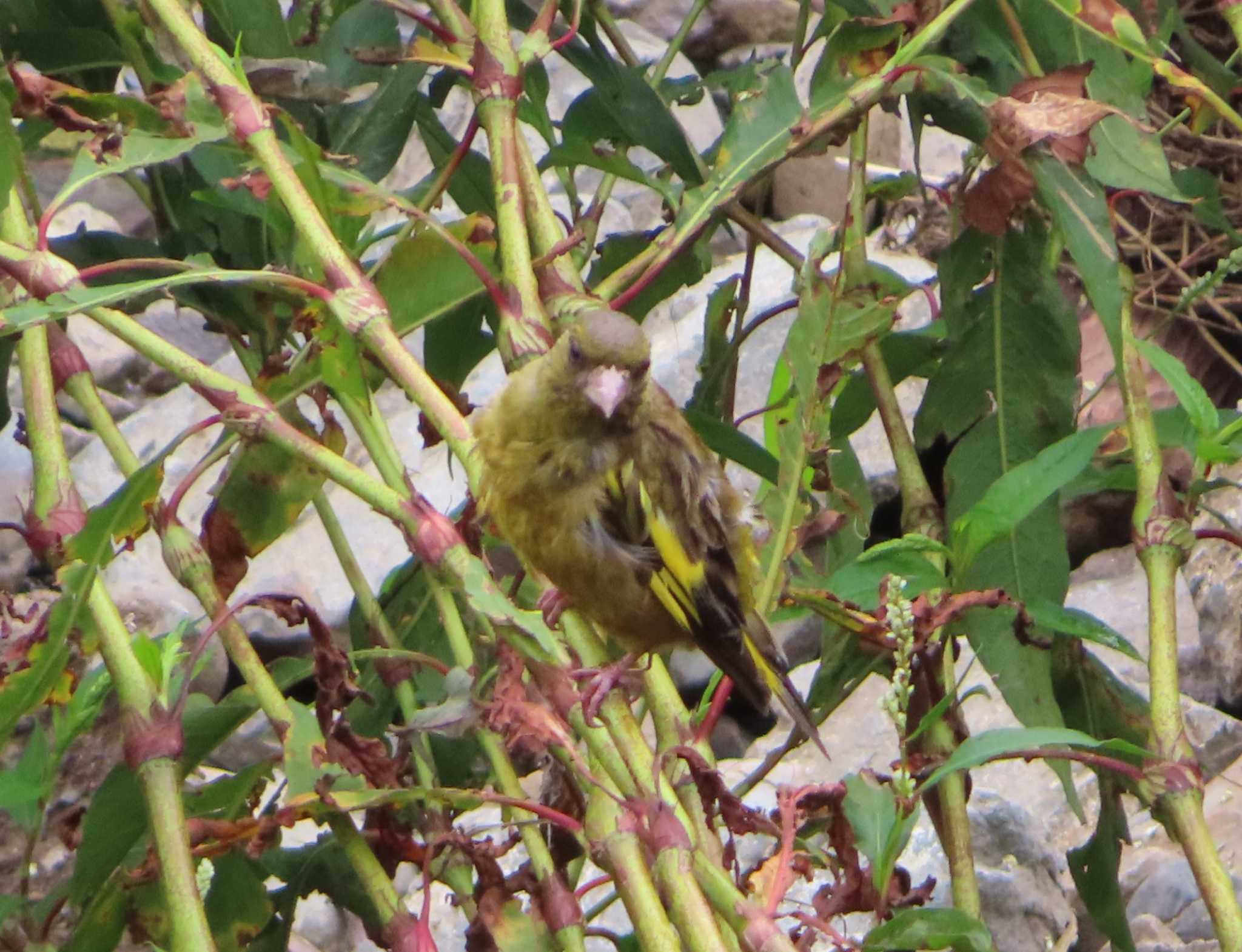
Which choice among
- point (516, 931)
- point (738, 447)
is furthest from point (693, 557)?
point (516, 931)

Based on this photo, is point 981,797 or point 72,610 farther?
point 981,797

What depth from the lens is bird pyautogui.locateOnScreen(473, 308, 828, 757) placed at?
225cm

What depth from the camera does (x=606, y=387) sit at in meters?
2.28

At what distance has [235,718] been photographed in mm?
1990

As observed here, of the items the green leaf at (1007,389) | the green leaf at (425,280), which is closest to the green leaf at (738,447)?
the green leaf at (1007,389)

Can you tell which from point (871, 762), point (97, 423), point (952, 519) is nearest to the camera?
point (97, 423)

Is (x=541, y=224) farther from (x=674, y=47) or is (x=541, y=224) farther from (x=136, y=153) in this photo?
(x=674, y=47)

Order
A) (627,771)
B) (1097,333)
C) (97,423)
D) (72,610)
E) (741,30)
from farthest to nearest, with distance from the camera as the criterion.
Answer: (741,30) → (1097,333) → (97,423) → (72,610) → (627,771)

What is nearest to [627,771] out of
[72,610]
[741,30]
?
[72,610]

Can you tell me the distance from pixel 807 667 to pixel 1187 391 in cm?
265

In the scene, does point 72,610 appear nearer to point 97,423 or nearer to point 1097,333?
point 97,423

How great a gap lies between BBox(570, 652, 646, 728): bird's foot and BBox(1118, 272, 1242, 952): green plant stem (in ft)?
1.80

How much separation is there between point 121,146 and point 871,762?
2761 millimetres

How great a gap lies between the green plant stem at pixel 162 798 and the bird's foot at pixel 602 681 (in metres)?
0.41
